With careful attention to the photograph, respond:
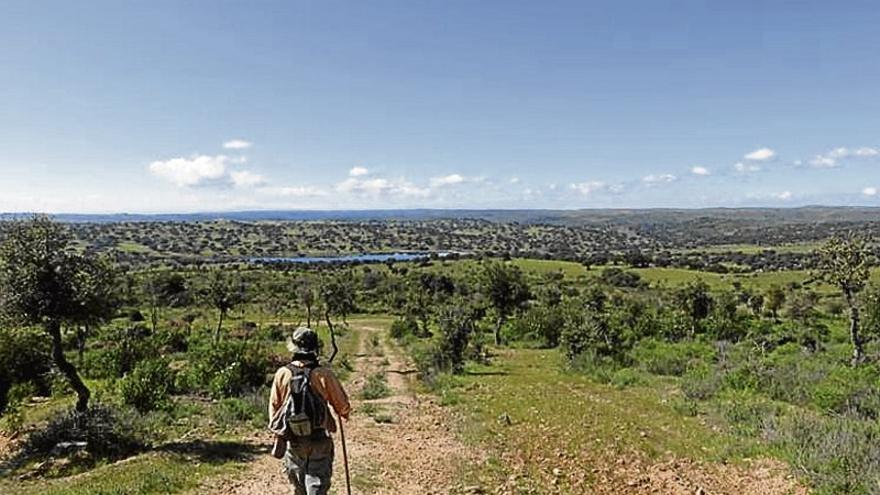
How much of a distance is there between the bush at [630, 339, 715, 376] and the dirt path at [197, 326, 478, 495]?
11427mm

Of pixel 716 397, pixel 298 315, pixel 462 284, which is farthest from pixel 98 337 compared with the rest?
pixel 462 284

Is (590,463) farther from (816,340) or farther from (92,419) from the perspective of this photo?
(816,340)

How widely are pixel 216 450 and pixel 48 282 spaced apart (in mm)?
5091

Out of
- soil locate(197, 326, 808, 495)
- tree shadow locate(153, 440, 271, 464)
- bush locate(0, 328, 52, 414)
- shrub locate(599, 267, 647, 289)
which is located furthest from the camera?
shrub locate(599, 267, 647, 289)

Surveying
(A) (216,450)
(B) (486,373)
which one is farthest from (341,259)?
(A) (216,450)

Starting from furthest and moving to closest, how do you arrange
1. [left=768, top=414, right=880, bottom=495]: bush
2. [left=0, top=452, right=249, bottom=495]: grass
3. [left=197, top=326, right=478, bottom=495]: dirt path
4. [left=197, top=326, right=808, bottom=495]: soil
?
[left=197, top=326, right=478, bottom=495]: dirt path → [left=197, top=326, right=808, bottom=495]: soil → [left=0, top=452, right=249, bottom=495]: grass → [left=768, top=414, right=880, bottom=495]: bush

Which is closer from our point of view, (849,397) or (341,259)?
(849,397)

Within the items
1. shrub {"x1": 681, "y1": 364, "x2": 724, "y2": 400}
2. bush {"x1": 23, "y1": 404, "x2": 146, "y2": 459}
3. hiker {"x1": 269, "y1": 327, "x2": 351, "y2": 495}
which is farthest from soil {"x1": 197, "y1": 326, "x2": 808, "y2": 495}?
shrub {"x1": 681, "y1": 364, "x2": 724, "y2": 400}

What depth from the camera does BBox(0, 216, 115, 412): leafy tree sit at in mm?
13812

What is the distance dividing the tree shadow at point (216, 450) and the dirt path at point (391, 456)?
0.45 metres

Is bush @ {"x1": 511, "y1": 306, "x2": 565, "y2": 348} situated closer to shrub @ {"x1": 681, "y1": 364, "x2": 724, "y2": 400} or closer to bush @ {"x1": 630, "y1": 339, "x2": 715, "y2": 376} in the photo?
bush @ {"x1": 630, "y1": 339, "x2": 715, "y2": 376}

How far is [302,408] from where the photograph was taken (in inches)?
261

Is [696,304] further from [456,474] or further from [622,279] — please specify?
[622,279]

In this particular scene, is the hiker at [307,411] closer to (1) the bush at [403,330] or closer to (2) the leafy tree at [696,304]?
(1) the bush at [403,330]
